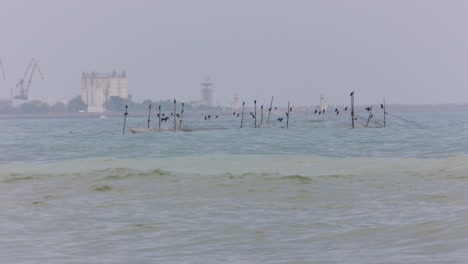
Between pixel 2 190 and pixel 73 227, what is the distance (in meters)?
8.72

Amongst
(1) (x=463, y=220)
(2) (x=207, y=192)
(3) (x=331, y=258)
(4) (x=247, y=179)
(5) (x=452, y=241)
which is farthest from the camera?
(4) (x=247, y=179)

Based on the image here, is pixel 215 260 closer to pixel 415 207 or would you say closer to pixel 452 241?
pixel 452 241

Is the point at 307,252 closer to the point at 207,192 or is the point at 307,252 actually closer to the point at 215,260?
the point at 215,260

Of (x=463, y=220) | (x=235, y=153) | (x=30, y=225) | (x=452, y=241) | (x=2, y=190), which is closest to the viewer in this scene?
(x=452, y=241)

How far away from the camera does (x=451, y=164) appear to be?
30.5 metres

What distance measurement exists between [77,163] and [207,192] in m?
17.3

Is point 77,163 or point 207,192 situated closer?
point 207,192

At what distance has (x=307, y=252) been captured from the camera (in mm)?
12516

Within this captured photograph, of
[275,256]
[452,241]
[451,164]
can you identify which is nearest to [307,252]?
[275,256]

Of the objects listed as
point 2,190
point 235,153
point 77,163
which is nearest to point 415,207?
point 2,190

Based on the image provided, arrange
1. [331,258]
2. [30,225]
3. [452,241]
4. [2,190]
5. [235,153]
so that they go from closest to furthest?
[331,258], [452,241], [30,225], [2,190], [235,153]

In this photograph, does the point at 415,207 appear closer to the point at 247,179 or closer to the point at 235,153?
the point at 247,179

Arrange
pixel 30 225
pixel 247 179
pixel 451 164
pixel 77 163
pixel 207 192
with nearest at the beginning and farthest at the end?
pixel 30 225, pixel 207 192, pixel 247 179, pixel 451 164, pixel 77 163

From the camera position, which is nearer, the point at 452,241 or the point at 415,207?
the point at 452,241
